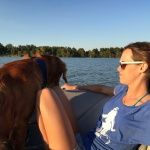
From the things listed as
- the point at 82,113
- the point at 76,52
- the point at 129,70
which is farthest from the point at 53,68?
the point at 76,52

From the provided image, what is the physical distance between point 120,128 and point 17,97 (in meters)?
0.83

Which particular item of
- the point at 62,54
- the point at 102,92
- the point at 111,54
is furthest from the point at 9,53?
the point at 102,92

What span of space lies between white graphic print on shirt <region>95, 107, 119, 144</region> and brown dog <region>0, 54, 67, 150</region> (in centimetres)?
62

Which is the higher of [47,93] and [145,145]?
[47,93]

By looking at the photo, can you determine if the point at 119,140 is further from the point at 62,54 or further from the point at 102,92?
the point at 62,54

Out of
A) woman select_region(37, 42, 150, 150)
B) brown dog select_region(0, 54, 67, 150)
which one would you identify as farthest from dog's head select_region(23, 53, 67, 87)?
woman select_region(37, 42, 150, 150)

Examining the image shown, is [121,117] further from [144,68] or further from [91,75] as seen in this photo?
[91,75]

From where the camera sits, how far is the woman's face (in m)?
2.22

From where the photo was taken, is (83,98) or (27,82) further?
(83,98)

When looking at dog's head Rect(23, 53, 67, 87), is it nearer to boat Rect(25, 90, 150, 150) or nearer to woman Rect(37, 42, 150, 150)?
boat Rect(25, 90, 150, 150)

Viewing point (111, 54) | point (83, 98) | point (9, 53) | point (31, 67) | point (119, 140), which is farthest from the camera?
point (111, 54)

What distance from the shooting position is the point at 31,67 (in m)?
2.41

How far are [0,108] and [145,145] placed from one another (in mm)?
1098

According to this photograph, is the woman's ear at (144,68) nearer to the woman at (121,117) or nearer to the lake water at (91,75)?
the woman at (121,117)
